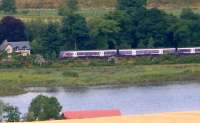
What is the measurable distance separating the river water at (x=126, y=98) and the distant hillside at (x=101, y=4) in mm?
10643

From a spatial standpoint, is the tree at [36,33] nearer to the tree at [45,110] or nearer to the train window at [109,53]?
the train window at [109,53]

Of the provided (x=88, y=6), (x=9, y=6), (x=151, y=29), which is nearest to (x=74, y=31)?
(x=151, y=29)

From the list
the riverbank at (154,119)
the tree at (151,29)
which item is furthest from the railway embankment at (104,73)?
the riverbank at (154,119)

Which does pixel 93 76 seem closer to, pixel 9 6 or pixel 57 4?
pixel 9 6

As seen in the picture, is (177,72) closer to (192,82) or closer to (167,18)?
(192,82)

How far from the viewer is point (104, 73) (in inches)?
919

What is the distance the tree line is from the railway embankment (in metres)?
0.99

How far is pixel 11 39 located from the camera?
26.8 meters

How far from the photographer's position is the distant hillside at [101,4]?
32.1m

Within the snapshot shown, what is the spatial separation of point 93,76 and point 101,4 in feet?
32.5

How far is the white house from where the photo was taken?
2558cm

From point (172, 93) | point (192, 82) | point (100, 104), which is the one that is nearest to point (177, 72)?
point (192, 82)

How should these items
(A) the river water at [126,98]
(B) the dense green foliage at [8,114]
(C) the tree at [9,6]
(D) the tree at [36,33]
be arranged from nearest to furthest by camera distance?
1. (B) the dense green foliage at [8,114]
2. (A) the river water at [126,98]
3. (D) the tree at [36,33]
4. (C) the tree at [9,6]

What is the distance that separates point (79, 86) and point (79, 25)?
454 centimetres
